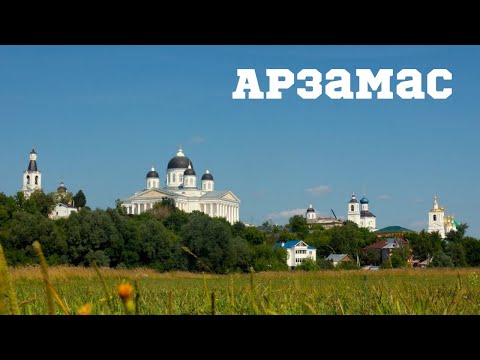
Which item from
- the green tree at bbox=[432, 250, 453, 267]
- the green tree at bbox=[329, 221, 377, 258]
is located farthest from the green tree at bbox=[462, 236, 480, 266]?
the green tree at bbox=[329, 221, 377, 258]

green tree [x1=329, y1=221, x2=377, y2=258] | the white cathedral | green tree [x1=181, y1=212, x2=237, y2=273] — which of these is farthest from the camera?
the white cathedral

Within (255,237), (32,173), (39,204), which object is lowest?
(255,237)

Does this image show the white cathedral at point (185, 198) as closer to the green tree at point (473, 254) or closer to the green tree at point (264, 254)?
the green tree at point (473, 254)

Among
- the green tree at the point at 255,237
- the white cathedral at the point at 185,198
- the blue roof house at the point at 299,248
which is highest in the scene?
the white cathedral at the point at 185,198

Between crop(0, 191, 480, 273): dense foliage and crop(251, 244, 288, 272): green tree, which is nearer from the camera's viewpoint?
crop(0, 191, 480, 273): dense foliage

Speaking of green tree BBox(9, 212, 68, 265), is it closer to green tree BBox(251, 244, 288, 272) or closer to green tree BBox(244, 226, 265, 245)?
green tree BBox(251, 244, 288, 272)

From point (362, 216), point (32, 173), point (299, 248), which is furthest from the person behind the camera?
point (362, 216)

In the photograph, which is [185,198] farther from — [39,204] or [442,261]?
[442,261]

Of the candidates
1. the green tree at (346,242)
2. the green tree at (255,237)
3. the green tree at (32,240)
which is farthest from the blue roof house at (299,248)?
the green tree at (32,240)

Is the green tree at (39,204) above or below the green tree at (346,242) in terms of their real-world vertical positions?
above

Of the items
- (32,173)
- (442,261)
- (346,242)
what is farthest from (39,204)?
(32,173)
